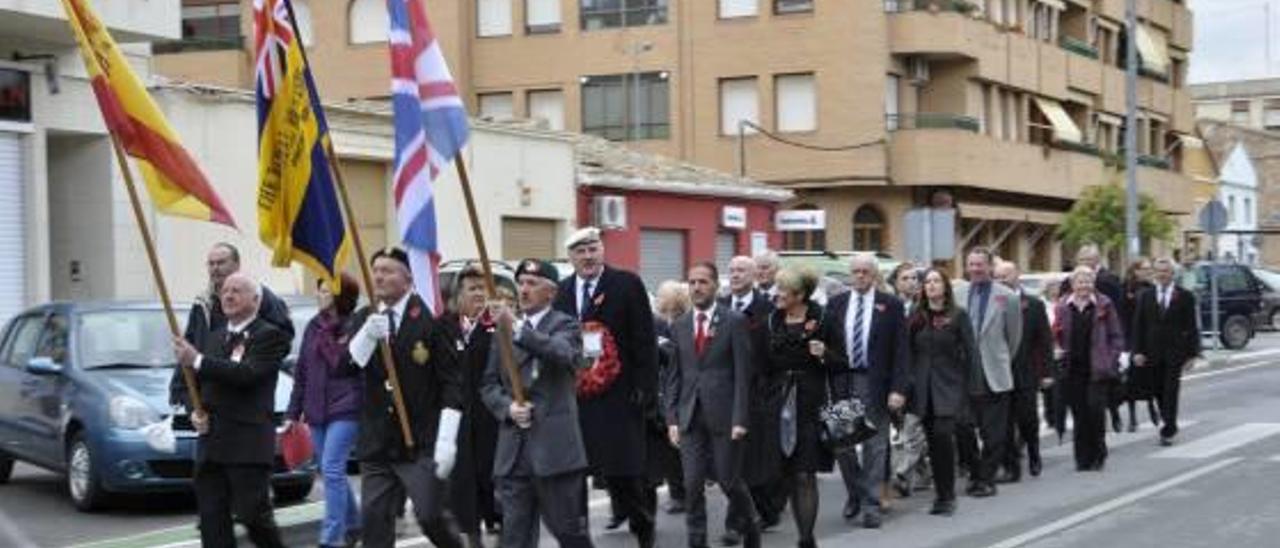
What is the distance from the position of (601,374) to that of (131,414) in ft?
14.0

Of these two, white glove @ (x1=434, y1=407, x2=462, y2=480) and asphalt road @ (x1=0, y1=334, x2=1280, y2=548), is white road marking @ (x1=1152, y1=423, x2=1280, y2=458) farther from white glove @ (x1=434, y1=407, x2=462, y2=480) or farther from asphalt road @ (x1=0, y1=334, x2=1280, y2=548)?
white glove @ (x1=434, y1=407, x2=462, y2=480)

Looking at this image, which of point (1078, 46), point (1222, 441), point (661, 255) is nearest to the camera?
point (1222, 441)

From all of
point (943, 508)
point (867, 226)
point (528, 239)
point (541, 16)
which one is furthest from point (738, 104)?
point (943, 508)

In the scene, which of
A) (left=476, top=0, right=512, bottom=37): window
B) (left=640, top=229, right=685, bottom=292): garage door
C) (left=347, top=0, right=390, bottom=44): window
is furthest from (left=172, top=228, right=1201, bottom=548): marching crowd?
(left=347, top=0, right=390, bottom=44): window

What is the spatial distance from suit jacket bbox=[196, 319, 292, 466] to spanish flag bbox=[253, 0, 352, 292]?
0.70 metres

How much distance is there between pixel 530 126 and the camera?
102ft

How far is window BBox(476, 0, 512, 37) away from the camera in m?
47.8

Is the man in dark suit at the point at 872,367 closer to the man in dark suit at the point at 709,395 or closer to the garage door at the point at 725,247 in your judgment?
the man in dark suit at the point at 709,395

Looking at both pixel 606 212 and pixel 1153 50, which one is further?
pixel 1153 50

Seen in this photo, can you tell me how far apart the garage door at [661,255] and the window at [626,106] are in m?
11.1

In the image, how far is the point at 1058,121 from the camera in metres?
51.8

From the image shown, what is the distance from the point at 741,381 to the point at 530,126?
2145cm

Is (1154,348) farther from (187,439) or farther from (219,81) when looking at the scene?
(219,81)

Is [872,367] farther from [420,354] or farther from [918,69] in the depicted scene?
[918,69]
